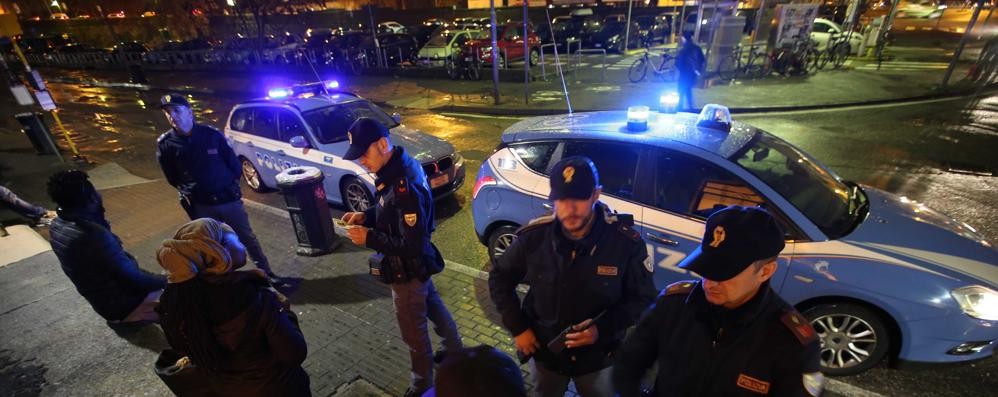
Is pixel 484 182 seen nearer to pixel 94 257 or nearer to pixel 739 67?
pixel 94 257

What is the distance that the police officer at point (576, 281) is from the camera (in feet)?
6.68

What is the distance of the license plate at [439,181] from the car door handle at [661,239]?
10.9ft

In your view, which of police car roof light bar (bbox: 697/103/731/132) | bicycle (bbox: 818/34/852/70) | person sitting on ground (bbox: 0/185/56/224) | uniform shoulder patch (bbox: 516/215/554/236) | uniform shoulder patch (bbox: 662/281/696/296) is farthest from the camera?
bicycle (bbox: 818/34/852/70)

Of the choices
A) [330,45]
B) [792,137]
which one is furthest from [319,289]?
[330,45]

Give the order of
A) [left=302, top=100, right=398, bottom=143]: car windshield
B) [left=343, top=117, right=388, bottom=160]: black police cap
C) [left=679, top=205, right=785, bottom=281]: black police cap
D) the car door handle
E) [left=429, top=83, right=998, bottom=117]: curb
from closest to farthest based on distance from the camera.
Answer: [left=679, top=205, right=785, bottom=281]: black police cap, [left=343, top=117, right=388, bottom=160]: black police cap, the car door handle, [left=302, top=100, right=398, bottom=143]: car windshield, [left=429, top=83, right=998, bottom=117]: curb

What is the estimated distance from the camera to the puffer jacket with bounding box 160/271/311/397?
73.1 inches

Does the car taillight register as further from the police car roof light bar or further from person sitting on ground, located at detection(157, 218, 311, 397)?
person sitting on ground, located at detection(157, 218, 311, 397)

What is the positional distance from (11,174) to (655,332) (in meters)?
12.9

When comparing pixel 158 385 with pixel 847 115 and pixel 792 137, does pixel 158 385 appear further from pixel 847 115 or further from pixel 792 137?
pixel 847 115

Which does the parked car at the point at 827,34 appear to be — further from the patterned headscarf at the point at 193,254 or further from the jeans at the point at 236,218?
the patterned headscarf at the point at 193,254

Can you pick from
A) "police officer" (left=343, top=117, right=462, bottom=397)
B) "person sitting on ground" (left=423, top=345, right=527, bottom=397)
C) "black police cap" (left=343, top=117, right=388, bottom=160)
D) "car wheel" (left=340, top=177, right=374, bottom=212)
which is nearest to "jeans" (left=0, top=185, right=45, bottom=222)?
"car wheel" (left=340, top=177, right=374, bottom=212)

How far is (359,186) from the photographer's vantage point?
5.93 metres

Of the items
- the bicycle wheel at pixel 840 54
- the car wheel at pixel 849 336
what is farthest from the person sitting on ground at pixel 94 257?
the bicycle wheel at pixel 840 54

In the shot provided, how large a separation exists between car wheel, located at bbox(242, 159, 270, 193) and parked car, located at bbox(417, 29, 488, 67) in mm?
11628
